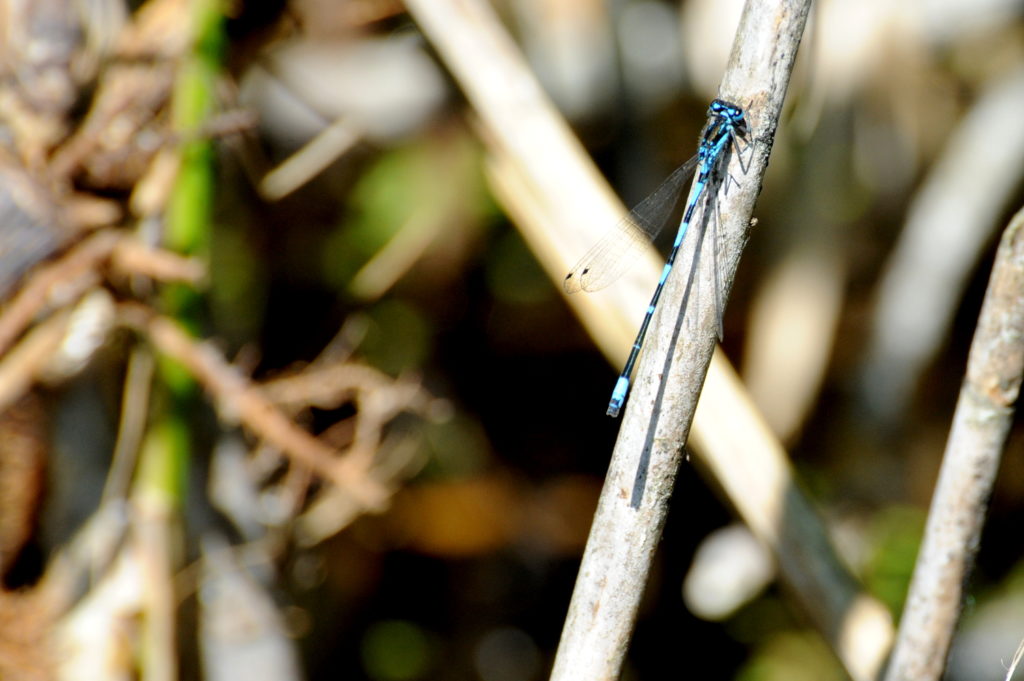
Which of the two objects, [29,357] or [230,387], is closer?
[29,357]

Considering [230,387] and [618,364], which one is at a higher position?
[230,387]

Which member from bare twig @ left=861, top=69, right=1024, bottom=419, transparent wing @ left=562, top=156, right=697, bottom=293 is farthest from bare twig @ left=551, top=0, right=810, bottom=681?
bare twig @ left=861, top=69, right=1024, bottom=419

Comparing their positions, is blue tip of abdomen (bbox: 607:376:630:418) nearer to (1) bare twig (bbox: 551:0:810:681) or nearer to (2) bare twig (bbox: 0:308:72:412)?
(1) bare twig (bbox: 551:0:810:681)

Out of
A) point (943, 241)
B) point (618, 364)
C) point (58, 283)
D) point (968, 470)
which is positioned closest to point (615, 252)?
point (618, 364)

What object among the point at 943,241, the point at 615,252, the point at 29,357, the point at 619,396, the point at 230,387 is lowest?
the point at 943,241

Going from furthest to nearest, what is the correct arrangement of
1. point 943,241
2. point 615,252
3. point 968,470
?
1. point 943,241
2. point 615,252
3. point 968,470

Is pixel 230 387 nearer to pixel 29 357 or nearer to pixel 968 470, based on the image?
pixel 29 357

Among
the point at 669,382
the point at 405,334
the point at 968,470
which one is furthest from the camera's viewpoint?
the point at 405,334
